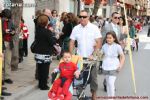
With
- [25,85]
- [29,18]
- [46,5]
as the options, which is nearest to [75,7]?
[46,5]

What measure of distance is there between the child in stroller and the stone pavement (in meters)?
1.46

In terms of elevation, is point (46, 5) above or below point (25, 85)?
above

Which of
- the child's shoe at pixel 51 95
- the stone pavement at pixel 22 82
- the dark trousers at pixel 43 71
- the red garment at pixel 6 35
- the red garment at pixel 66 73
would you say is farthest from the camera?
the dark trousers at pixel 43 71

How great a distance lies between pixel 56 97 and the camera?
8.37 metres

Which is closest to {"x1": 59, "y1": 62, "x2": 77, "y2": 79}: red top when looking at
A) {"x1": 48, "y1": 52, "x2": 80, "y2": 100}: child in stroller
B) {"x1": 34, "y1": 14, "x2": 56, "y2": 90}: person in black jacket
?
{"x1": 48, "y1": 52, "x2": 80, "y2": 100}: child in stroller

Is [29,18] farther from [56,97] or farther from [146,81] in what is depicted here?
[56,97]

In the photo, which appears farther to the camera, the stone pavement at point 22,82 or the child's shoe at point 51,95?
the stone pavement at point 22,82

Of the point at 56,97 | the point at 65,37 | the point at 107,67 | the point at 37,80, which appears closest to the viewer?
the point at 56,97

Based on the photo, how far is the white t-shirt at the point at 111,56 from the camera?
927 centimetres

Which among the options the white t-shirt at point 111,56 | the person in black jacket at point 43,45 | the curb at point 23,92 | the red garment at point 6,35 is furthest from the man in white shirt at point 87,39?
the red garment at point 6,35

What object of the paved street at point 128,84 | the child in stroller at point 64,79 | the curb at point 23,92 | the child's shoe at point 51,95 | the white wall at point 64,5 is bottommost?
the paved street at point 128,84

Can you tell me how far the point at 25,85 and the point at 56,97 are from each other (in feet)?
10.6

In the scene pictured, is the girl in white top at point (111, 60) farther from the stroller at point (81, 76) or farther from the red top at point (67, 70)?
the red top at point (67, 70)

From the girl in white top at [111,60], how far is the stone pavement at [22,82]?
1940mm
